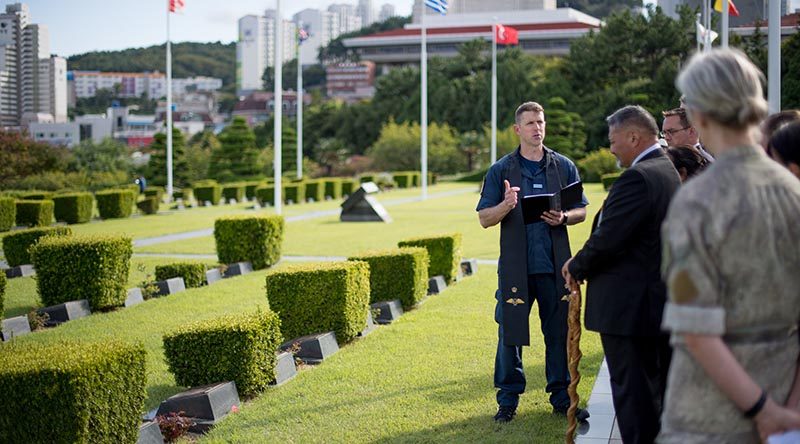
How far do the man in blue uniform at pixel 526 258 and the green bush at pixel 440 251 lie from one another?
19.8ft

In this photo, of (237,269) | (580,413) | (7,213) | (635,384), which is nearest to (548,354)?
(580,413)

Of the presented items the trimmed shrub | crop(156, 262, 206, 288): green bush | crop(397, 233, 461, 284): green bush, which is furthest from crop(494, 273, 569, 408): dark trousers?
the trimmed shrub

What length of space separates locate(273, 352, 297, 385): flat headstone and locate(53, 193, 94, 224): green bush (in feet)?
67.5

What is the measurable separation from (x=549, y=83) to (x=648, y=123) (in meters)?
61.2

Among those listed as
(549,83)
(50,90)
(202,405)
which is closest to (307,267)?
(202,405)

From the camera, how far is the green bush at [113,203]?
27.9 m

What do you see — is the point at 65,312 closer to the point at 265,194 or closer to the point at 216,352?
the point at 216,352

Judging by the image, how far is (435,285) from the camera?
1172cm

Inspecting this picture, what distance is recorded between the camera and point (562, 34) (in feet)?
294

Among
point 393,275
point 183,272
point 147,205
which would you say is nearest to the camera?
point 393,275

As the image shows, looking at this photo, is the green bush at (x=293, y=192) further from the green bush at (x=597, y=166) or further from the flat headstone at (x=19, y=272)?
the flat headstone at (x=19, y=272)

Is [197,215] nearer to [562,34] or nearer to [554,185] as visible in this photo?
[554,185]

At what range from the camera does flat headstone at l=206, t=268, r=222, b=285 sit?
13220 mm

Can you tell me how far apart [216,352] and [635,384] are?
3.21 meters
